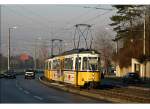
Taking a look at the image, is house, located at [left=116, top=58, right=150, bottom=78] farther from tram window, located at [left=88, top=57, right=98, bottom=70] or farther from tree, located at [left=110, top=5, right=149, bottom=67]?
tram window, located at [left=88, top=57, right=98, bottom=70]

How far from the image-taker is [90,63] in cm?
3638

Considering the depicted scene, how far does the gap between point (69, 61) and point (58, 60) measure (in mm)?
6500

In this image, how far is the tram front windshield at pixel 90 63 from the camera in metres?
36.3

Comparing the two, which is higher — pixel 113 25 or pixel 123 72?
pixel 113 25

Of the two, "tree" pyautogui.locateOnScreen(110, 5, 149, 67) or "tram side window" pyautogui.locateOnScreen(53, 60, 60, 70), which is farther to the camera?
"tree" pyautogui.locateOnScreen(110, 5, 149, 67)

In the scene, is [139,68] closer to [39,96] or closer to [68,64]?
[68,64]

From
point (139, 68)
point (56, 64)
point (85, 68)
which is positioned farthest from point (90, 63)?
point (139, 68)

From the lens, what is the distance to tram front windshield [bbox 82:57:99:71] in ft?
119

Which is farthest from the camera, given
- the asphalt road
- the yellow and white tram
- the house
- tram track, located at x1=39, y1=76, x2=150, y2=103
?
the house

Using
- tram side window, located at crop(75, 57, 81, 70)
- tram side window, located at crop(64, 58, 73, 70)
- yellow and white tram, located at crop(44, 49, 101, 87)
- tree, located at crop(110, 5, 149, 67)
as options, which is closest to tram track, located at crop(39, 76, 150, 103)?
yellow and white tram, located at crop(44, 49, 101, 87)
